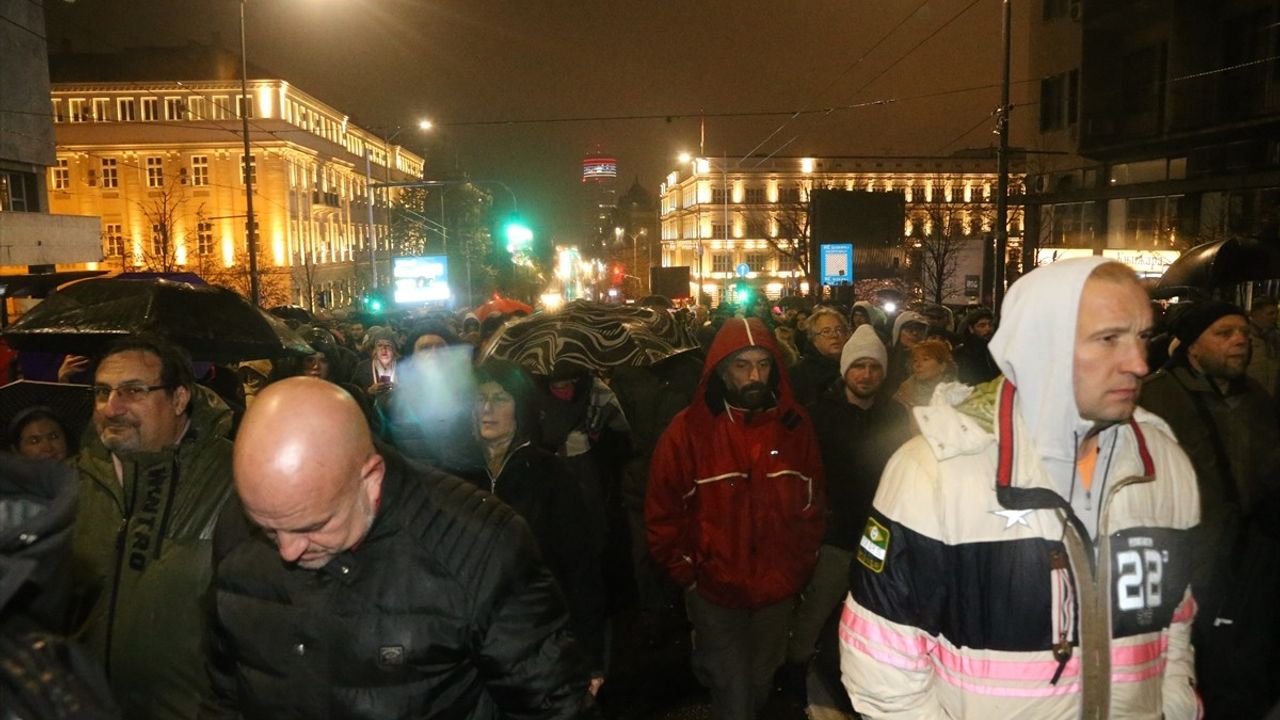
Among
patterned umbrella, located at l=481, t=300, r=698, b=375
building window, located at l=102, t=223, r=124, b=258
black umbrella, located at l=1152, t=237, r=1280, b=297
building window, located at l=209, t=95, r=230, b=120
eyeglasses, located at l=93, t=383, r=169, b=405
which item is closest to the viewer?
eyeglasses, located at l=93, t=383, r=169, b=405

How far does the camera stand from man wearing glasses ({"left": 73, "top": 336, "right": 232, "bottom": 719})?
3.23 metres

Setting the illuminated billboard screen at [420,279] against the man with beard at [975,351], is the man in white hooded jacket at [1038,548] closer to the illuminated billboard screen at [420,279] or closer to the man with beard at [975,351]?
the man with beard at [975,351]

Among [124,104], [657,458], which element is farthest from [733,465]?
[124,104]

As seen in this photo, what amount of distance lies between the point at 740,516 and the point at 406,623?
2.62 meters

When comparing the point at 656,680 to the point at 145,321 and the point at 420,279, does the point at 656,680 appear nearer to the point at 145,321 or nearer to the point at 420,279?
the point at 145,321

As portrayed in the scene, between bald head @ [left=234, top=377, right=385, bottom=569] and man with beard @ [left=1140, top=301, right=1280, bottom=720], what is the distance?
326cm

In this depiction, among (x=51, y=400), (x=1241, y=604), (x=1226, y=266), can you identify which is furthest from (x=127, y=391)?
(x=1226, y=266)

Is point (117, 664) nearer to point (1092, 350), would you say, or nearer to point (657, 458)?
point (657, 458)

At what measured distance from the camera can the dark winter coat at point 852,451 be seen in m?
5.30

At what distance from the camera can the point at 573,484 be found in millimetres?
4324

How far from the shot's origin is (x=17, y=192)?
90.6 feet

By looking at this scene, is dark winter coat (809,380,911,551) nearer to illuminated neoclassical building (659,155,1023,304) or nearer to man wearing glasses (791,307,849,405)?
man wearing glasses (791,307,849,405)

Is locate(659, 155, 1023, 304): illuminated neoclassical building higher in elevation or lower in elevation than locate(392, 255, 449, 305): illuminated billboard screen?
higher

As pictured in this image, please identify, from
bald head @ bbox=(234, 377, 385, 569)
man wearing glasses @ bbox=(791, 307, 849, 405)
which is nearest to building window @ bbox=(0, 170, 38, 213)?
man wearing glasses @ bbox=(791, 307, 849, 405)
